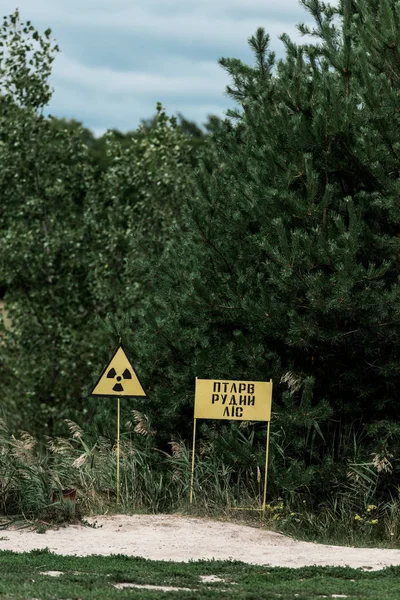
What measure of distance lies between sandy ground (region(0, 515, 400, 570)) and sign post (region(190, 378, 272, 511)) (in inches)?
34.1

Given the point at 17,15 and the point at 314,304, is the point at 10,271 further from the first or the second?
the point at 314,304

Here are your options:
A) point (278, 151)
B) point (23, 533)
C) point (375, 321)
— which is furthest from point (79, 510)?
point (278, 151)

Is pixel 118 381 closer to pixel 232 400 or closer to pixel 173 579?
pixel 232 400

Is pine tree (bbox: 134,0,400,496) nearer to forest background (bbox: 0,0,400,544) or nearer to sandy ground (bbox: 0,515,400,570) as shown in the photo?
forest background (bbox: 0,0,400,544)

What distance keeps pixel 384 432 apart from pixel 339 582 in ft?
11.5

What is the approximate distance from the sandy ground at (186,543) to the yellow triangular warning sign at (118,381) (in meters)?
1.46

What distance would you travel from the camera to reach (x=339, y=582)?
26.1ft

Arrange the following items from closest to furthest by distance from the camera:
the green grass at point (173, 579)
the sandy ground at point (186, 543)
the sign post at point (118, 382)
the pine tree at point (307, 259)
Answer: the green grass at point (173, 579), the sandy ground at point (186, 543), the pine tree at point (307, 259), the sign post at point (118, 382)

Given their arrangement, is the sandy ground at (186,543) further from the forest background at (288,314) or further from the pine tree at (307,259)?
the pine tree at (307,259)

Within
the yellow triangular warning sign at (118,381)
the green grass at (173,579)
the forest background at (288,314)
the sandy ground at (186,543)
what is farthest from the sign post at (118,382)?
the green grass at (173,579)

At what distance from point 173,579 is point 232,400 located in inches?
137

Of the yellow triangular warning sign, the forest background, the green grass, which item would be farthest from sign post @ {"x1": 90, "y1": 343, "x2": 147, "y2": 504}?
the green grass

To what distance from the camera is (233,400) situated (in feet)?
36.6

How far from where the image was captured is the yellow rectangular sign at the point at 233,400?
36.1 feet
